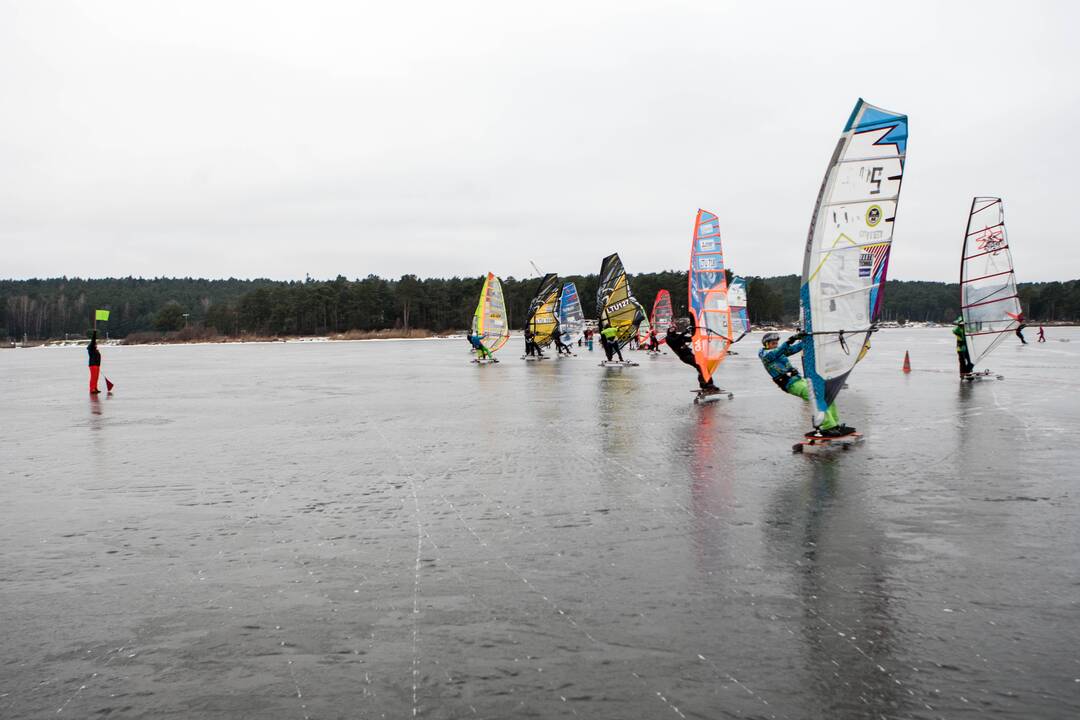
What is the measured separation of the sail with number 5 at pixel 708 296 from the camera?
18.0m

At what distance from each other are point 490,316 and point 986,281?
21.7 m


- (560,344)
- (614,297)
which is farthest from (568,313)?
(614,297)

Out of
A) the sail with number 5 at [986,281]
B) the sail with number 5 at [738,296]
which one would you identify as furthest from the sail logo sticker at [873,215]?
the sail with number 5 at [738,296]

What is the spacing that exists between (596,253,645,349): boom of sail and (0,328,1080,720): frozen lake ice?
76.8 ft

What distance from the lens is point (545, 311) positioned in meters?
37.6

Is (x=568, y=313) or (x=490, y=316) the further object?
(x=568, y=313)

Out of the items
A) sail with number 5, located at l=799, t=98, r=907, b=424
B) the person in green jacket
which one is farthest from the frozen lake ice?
the person in green jacket

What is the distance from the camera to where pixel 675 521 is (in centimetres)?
676

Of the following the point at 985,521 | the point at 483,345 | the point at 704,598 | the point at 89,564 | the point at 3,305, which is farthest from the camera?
the point at 3,305

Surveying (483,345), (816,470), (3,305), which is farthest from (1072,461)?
(3,305)

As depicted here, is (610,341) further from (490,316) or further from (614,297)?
(490,316)

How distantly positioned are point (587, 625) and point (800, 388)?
8.81 meters

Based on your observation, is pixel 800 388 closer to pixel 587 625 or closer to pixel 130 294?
pixel 587 625

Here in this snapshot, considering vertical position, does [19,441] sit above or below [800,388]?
below
